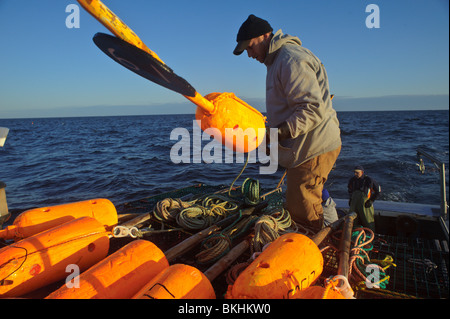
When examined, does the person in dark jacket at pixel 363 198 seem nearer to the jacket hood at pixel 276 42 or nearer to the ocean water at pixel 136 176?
Answer: the ocean water at pixel 136 176

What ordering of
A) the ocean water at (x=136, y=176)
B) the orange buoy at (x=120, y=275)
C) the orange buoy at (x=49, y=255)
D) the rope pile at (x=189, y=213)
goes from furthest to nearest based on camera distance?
1. the ocean water at (x=136, y=176)
2. the rope pile at (x=189, y=213)
3. the orange buoy at (x=49, y=255)
4. the orange buoy at (x=120, y=275)

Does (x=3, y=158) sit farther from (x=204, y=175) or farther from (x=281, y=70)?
(x=281, y=70)

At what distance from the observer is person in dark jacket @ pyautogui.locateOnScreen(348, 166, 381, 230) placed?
17.6 feet

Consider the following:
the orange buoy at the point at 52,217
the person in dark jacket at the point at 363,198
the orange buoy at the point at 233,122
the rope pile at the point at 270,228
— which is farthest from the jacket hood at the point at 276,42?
the person in dark jacket at the point at 363,198

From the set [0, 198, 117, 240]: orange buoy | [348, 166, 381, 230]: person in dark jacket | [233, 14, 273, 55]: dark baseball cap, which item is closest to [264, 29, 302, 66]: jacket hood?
[233, 14, 273, 55]: dark baseball cap

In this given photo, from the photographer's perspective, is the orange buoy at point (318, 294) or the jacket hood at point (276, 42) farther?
the jacket hood at point (276, 42)

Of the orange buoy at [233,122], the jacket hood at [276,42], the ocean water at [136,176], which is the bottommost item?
the ocean water at [136,176]

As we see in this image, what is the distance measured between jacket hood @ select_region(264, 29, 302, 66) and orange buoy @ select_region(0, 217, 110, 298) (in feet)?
8.14

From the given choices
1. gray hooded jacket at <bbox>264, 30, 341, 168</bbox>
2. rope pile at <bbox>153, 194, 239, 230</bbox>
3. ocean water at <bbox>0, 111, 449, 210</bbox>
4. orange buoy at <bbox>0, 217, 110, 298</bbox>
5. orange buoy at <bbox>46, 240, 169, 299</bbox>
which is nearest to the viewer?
orange buoy at <bbox>46, 240, 169, 299</bbox>

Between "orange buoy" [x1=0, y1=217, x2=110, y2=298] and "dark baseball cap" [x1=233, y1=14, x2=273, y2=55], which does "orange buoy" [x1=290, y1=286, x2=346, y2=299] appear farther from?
"dark baseball cap" [x1=233, y1=14, x2=273, y2=55]

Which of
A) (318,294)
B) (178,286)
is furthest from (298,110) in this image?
(178,286)

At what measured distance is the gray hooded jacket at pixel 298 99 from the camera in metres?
2.60

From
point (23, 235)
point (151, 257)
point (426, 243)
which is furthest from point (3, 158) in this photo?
point (426, 243)
